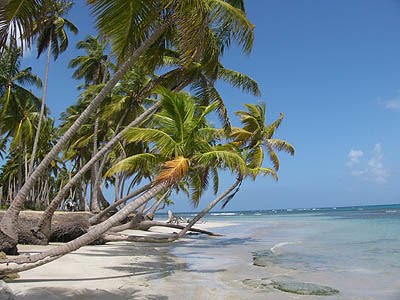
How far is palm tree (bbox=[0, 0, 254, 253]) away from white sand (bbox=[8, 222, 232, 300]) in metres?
1.71

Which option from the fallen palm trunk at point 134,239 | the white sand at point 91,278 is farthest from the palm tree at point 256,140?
the white sand at point 91,278

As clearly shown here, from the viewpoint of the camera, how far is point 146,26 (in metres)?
8.38

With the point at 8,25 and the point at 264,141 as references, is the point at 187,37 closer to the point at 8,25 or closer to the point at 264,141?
the point at 8,25

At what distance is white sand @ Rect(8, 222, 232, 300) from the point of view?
7355 millimetres

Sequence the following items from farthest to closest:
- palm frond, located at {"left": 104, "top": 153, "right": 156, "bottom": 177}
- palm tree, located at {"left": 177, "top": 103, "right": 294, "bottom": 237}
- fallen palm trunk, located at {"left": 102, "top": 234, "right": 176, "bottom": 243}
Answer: palm tree, located at {"left": 177, "top": 103, "right": 294, "bottom": 237}, fallen palm trunk, located at {"left": 102, "top": 234, "right": 176, "bottom": 243}, palm frond, located at {"left": 104, "top": 153, "right": 156, "bottom": 177}

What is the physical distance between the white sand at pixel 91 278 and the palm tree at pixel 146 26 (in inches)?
A: 67.3

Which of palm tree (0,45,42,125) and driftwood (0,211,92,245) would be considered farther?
palm tree (0,45,42,125)

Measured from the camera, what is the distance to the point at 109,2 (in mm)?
7164

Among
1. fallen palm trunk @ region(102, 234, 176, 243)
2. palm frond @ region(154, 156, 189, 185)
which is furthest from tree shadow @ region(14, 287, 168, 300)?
fallen palm trunk @ region(102, 234, 176, 243)

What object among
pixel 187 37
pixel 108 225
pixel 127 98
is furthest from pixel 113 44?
pixel 127 98

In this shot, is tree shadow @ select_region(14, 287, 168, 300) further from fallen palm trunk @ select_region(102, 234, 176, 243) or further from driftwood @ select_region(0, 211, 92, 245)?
fallen palm trunk @ select_region(102, 234, 176, 243)

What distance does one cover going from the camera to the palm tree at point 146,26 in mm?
7445

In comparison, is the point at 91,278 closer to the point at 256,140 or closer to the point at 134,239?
the point at 134,239

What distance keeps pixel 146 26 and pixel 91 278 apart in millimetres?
5929
